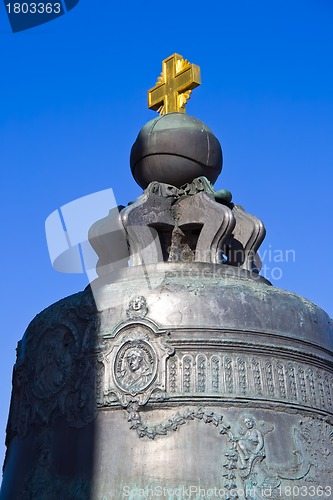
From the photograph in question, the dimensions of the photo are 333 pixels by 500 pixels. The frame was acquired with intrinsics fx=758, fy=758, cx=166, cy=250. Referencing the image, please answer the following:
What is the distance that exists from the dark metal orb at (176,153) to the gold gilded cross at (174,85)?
1.80 feet

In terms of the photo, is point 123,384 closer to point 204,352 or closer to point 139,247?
point 204,352

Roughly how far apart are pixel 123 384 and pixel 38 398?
46.7 inches

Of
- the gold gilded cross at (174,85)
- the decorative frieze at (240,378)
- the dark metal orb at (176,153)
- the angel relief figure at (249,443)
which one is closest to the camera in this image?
the angel relief figure at (249,443)

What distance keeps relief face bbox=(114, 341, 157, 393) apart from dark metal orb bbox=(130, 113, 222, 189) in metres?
2.64

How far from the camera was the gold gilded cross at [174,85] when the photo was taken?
33.2 feet

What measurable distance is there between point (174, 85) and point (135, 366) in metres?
4.39

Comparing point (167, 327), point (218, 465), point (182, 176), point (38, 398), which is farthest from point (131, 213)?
point (218, 465)

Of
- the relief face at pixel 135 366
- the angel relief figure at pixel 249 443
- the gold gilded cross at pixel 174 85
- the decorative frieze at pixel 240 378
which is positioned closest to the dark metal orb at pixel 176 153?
the gold gilded cross at pixel 174 85

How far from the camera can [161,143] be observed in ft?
31.3

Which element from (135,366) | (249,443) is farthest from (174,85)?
(249,443)

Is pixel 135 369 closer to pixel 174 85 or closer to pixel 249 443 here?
pixel 249 443

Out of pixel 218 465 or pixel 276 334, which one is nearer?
pixel 218 465

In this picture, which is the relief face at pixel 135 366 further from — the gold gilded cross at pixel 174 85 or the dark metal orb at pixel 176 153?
the gold gilded cross at pixel 174 85

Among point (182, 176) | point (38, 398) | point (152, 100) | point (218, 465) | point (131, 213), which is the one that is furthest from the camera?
point (152, 100)
